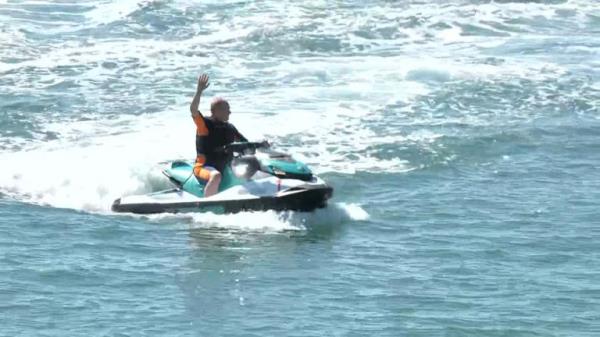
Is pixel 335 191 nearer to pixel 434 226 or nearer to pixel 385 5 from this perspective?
pixel 434 226

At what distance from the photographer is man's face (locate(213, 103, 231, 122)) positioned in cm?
1498

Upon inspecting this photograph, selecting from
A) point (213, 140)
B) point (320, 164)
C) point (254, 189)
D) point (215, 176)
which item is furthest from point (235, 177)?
point (320, 164)

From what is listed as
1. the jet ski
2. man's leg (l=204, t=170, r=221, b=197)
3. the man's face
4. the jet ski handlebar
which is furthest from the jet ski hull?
the man's face

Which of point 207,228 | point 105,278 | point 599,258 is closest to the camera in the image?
point 105,278

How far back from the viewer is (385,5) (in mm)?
30609

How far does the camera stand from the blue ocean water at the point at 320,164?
1200 centimetres

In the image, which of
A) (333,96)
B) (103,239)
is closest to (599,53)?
(333,96)

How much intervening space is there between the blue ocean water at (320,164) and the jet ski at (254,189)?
14 centimetres

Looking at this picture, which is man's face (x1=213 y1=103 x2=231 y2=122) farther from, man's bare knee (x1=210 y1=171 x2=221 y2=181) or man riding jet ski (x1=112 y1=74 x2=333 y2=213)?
man's bare knee (x1=210 y1=171 x2=221 y2=181)

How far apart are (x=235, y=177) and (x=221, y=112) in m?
0.74

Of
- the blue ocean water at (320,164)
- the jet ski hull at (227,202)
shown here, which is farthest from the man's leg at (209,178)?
the blue ocean water at (320,164)

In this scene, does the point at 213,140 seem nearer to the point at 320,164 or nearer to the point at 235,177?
the point at 235,177

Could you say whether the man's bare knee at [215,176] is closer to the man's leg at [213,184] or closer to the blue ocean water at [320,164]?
the man's leg at [213,184]

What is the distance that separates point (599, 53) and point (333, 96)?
6550mm
